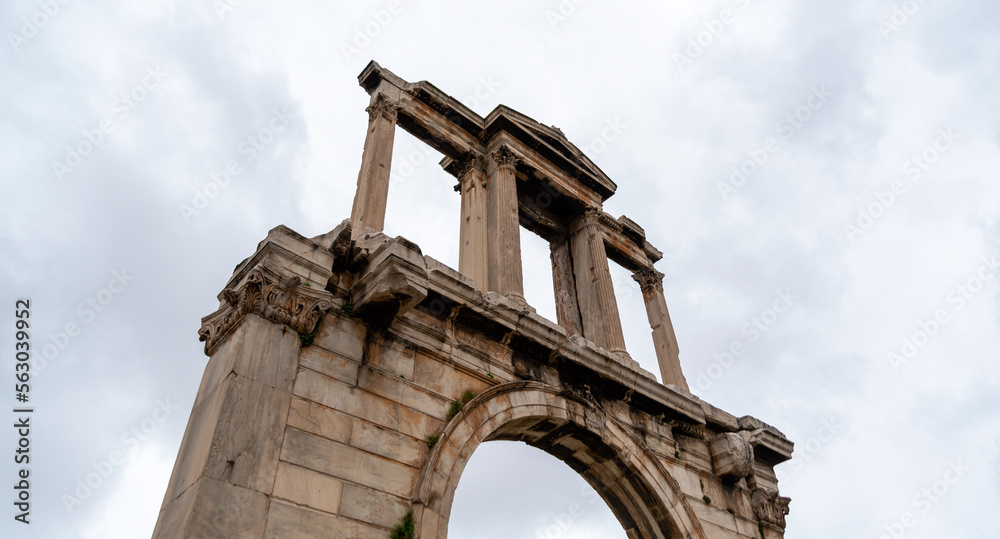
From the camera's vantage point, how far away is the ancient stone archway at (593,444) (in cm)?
891

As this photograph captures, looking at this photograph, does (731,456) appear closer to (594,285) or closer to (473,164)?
(594,285)

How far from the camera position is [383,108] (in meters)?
11.8

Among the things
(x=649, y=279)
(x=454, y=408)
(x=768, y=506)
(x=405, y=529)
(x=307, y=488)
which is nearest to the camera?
(x=307, y=488)

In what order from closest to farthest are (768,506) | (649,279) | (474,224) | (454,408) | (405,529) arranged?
(405,529) < (454,408) < (768,506) < (474,224) < (649,279)

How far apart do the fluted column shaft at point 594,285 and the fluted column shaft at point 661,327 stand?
5.32 ft

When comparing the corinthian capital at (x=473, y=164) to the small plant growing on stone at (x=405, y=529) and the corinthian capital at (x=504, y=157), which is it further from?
the small plant growing on stone at (x=405, y=529)

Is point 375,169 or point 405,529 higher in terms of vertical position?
point 375,169

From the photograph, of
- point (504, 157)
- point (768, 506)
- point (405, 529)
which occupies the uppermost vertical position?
point (504, 157)

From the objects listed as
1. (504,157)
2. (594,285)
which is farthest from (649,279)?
(504,157)

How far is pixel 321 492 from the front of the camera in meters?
6.62

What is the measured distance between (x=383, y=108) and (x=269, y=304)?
5578 mm

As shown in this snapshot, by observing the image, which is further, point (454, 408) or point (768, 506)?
point (768, 506)

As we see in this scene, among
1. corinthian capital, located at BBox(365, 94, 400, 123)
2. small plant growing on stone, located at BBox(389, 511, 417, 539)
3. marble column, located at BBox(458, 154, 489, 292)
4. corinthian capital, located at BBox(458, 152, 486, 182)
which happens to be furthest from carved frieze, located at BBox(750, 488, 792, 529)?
corinthian capital, located at BBox(365, 94, 400, 123)

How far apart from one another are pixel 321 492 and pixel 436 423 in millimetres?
1806
